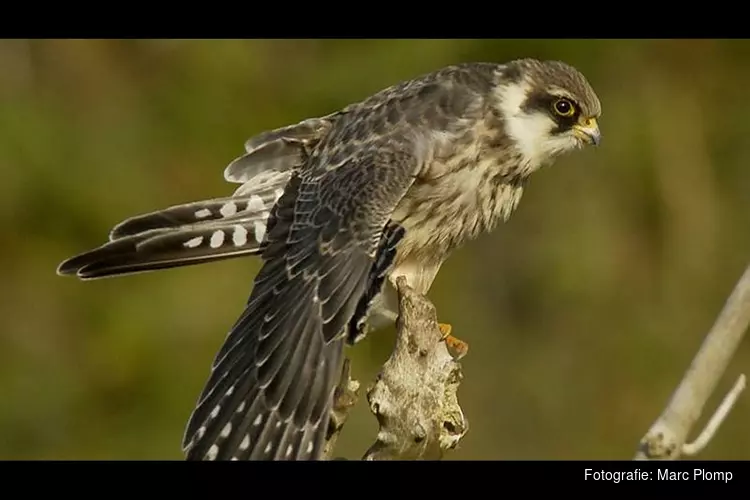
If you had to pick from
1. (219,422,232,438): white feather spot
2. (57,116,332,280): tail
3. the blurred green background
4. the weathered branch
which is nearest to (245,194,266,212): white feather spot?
(57,116,332,280): tail

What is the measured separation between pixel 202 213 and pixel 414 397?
127cm

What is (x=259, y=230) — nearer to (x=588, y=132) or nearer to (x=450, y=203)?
(x=450, y=203)

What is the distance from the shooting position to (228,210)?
4.24 m

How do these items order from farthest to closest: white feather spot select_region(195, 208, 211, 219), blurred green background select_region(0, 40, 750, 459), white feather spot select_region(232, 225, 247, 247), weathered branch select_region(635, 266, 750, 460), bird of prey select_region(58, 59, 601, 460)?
blurred green background select_region(0, 40, 750, 459) < white feather spot select_region(195, 208, 211, 219) < white feather spot select_region(232, 225, 247, 247) < bird of prey select_region(58, 59, 601, 460) < weathered branch select_region(635, 266, 750, 460)

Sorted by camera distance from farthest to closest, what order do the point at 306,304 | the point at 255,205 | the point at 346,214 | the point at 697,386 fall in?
the point at 255,205
the point at 346,214
the point at 306,304
the point at 697,386

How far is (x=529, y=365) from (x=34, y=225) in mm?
3084

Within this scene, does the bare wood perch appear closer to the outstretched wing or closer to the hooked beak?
the outstretched wing

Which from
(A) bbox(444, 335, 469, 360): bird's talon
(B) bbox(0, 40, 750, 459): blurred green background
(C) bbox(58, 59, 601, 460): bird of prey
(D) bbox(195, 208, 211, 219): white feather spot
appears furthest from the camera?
(B) bbox(0, 40, 750, 459): blurred green background

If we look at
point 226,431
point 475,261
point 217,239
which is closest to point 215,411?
point 226,431

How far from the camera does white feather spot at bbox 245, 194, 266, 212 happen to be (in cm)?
425

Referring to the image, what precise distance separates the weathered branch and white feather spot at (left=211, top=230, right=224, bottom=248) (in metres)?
2.16

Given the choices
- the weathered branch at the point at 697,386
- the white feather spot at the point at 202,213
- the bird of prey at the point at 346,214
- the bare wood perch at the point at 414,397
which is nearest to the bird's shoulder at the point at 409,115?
the bird of prey at the point at 346,214

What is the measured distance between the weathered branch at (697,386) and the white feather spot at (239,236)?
7.07 ft
